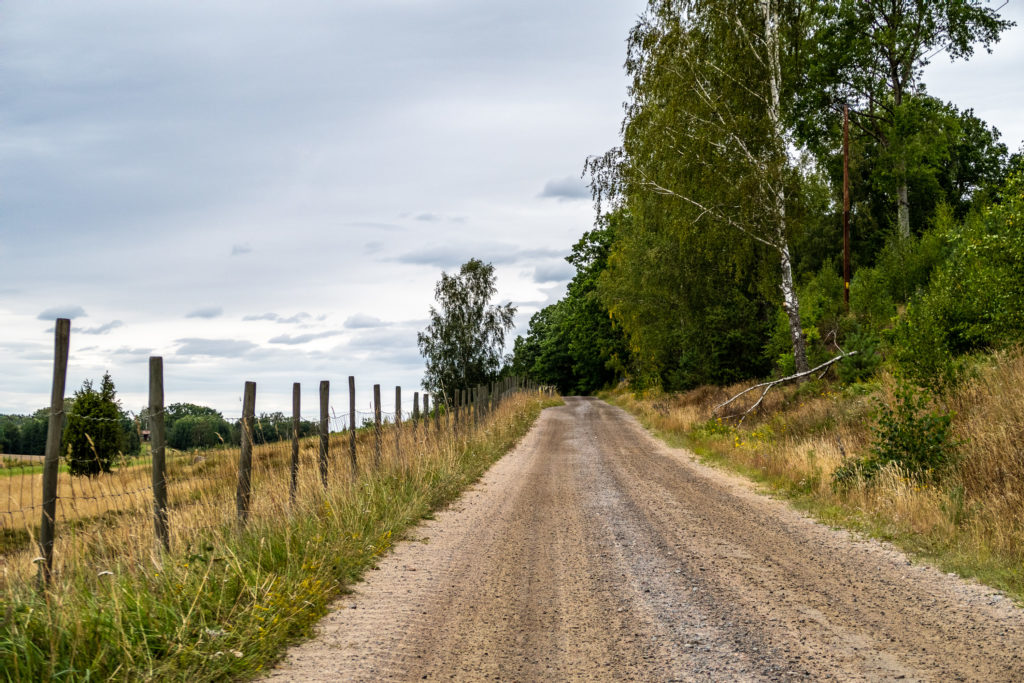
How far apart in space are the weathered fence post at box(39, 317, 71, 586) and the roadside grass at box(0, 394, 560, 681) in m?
0.19

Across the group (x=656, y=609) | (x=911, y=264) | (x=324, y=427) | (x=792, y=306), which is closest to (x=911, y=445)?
(x=656, y=609)

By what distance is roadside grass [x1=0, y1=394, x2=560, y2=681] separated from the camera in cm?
435

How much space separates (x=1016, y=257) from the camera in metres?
11.5

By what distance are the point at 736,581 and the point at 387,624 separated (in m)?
3.08

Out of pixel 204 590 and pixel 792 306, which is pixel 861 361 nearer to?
pixel 792 306

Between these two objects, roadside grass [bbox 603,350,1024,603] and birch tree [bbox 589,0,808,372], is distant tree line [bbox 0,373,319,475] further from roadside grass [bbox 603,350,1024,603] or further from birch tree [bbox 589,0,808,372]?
birch tree [bbox 589,0,808,372]

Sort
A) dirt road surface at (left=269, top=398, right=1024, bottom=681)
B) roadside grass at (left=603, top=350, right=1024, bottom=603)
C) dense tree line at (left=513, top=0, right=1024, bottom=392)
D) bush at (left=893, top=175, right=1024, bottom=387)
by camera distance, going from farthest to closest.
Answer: dense tree line at (left=513, top=0, right=1024, bottom=392) → bush at (left=893, top=175, right=1024, bottom=387) → roadside grass at (left=603, top=350, right=1024, bottom=603) → dirt road surface at (left=269, top=398, right=1024, bottom=681)

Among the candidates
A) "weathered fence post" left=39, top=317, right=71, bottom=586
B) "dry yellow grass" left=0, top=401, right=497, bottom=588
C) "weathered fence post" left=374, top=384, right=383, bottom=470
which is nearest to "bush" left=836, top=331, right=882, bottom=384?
"dry yellow grass" left=0, top=401, right=497, bottom=588

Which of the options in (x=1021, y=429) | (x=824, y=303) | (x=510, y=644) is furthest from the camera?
(x=824, y=303)

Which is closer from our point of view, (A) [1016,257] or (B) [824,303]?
(A) [1016,257]

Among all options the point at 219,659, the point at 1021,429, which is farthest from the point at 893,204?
the point at 219,659

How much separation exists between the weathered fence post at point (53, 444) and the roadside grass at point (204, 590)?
0.19 meters

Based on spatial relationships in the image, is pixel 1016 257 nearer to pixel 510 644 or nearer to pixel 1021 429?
pixel 1021 429

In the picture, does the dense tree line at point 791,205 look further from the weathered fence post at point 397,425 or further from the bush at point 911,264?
the weathered fence post at point 397,425
